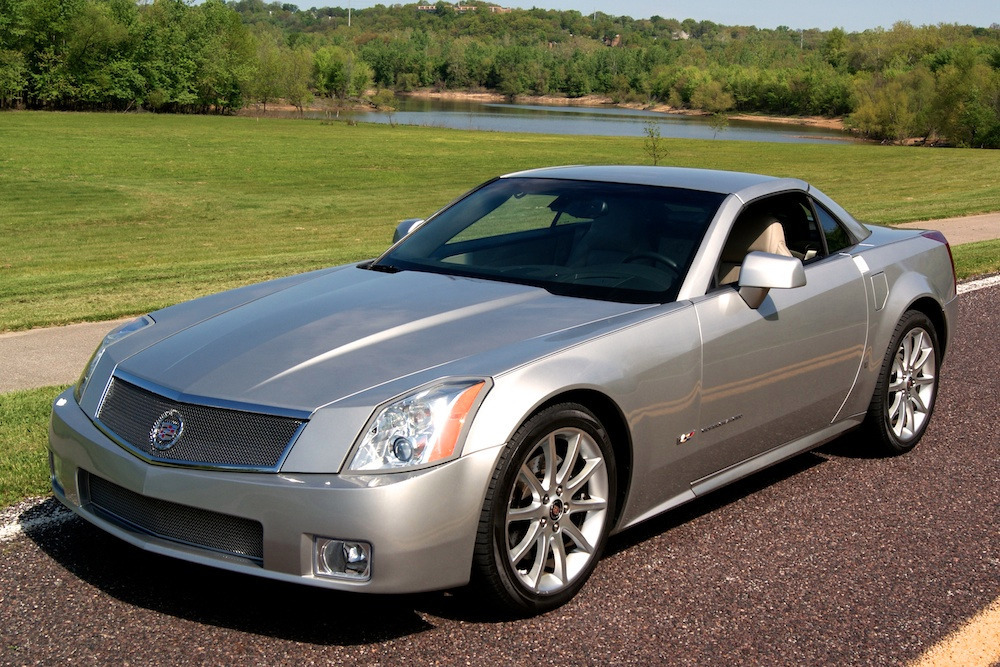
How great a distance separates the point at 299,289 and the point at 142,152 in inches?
1821

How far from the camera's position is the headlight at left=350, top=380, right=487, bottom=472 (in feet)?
11.3

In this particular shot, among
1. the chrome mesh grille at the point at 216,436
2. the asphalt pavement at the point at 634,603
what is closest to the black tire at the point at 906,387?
the asphalt pavement at the point at 634,603

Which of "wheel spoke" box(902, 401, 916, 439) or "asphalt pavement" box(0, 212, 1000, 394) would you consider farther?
"asphalt pavement" box(0, 212, 1000, 394)

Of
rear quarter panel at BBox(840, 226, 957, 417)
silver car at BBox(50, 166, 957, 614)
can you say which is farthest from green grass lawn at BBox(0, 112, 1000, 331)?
rear quarter panel at BBox(840, 226, 957, 417)

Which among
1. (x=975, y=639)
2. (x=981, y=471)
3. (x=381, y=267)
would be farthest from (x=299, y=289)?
(x=981, y=471)

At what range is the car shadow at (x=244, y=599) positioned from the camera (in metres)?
3.66

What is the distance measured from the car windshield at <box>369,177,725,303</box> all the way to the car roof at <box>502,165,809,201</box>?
0.06 meters

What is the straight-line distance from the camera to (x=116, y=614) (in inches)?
146

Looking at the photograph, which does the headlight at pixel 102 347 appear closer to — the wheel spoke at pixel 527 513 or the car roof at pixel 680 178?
the wheel spoke at pixel 527 513

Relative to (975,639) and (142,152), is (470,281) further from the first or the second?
(142,152)

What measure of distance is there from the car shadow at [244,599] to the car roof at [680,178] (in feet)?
5.72

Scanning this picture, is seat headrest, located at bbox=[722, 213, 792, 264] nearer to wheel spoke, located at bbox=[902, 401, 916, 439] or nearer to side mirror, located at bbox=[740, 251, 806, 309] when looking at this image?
side mirror, located at bbox=[740, 251, 806, 309]

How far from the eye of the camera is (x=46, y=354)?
26.7 ft

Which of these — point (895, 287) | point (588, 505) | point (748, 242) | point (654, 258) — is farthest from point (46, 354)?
point (895, 287)
